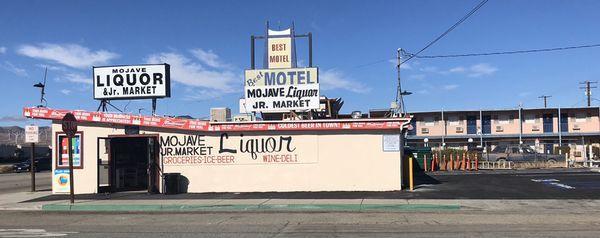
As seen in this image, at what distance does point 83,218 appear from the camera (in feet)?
47.5

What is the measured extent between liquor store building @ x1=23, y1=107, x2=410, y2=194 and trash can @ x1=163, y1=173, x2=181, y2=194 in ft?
1.89

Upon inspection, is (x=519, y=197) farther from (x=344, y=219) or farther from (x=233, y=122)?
(x=233, y=122)

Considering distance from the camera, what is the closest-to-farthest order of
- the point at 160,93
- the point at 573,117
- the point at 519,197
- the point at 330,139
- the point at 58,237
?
1. the point at 58,237
2. the point at 519,197
3. the point at 330,139
4. the point at 160,93
5. the point at 573,117

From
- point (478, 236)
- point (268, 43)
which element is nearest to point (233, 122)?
point (268, 43)

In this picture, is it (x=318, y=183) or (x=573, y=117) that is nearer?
(x=318, y=183)

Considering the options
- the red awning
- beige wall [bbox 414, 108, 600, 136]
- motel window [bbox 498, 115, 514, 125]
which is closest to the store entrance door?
the red awning

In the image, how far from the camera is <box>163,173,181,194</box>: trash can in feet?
65.4

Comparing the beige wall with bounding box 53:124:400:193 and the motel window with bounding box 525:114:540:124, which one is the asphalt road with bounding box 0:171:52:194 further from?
the motel window with bounding box 525:114:540:124

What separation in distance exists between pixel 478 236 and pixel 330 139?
10.3m

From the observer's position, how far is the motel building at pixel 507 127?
60625 mm

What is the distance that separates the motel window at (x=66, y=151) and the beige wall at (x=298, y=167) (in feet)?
0.68

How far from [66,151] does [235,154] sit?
6215 mm

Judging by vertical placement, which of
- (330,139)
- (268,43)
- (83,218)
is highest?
(268,43)

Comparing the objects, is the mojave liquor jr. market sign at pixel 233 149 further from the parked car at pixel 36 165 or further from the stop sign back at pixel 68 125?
the parked car at pixel 36 165
